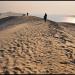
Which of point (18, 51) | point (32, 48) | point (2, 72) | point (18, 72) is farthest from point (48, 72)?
point (32, 48)

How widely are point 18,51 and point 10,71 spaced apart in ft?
11.5

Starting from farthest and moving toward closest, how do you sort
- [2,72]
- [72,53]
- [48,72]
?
[72,53], [48,72], [2,72]

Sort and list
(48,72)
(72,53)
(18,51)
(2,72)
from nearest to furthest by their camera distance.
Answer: (2,72) → (48,72) → (18,51) → (72,53)

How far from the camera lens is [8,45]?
13.4 metres

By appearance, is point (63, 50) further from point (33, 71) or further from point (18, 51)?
point (33, 71)

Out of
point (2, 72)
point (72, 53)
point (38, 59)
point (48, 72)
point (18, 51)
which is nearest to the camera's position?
point (2, 72)

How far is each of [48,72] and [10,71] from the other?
5.81ft

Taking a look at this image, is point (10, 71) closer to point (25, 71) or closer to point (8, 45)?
point (25, 71)

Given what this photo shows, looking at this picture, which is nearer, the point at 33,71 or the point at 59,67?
the point at 33,71

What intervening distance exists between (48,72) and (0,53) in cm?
352

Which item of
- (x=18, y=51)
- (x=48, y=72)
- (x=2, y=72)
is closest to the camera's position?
(x=2, y=72)

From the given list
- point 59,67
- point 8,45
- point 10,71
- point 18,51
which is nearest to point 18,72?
point 10,71

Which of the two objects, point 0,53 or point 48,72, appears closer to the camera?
point 48,72

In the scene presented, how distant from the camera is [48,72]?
9336 millimetres
